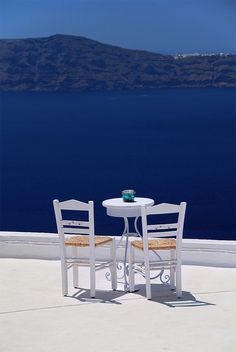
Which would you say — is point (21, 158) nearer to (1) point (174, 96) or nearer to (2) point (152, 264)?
A: (1) point (174, 96)

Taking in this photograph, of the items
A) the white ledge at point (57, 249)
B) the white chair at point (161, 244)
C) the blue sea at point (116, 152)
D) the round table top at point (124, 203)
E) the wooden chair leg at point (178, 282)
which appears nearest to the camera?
the white chair at point (161, 244)

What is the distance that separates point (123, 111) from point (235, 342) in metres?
14.4

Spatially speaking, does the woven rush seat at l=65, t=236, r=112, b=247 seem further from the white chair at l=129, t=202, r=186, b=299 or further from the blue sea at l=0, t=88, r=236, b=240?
the blue sea at l=0, t=88, r=236, b=240

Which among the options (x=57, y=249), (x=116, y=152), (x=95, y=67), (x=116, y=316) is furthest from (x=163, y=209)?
(x=116, y=152)

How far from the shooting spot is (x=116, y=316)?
4898 mm

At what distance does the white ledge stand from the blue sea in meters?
8.58

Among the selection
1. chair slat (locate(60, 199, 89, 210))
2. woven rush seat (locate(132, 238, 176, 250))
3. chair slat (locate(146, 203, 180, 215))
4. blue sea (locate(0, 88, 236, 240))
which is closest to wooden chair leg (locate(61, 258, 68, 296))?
chair slat (locate(60, 199, 89, 210))

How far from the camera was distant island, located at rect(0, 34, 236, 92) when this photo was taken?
52.6ft

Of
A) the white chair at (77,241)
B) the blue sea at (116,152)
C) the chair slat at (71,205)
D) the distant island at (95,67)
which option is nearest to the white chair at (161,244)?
the white chair at (77,241)

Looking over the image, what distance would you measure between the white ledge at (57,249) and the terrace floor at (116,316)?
85 mm

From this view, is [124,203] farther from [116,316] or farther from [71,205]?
[116,316]

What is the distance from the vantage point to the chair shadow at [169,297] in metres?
5.16

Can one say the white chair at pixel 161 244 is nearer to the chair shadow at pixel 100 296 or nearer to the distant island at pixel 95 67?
the chair shadow at pixel 100 296

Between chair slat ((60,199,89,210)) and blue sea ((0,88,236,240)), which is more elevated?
chair slat ((60,199,89,210))
